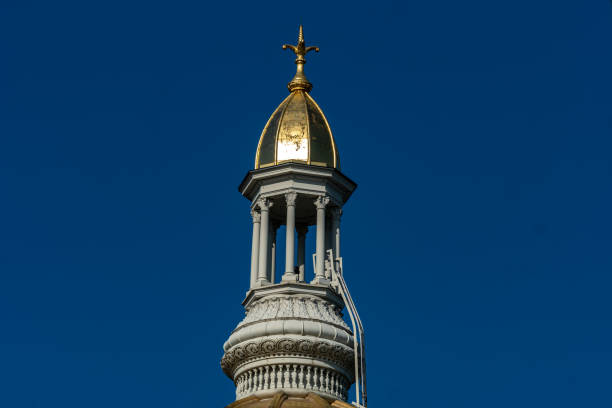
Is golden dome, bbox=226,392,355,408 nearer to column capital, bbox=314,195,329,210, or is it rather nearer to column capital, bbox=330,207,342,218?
column capital, bbox=314,195,329,210

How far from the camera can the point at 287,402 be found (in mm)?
43969

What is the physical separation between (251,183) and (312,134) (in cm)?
271

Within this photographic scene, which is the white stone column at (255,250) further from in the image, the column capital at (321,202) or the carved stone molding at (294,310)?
the column capital at (321,202)

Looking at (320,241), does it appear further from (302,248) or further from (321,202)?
(302,248)

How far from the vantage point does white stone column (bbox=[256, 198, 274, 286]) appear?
49.6 meters

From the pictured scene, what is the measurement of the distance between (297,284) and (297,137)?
5612 millimetres

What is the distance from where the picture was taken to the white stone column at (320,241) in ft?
162

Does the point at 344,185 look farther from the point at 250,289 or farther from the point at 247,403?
the point at 247,403

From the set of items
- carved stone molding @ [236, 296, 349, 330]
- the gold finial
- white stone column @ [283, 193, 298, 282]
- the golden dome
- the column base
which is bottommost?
the golden dome

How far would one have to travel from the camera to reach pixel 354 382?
47.6 m

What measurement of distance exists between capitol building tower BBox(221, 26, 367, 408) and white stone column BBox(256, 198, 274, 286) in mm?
32

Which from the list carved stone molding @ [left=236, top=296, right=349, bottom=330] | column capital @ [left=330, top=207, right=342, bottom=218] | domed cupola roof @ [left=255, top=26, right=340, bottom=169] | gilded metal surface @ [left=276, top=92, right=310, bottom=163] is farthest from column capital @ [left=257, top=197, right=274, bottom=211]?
carved stone molding @ [left=236, top=296, right=349, bottom=330]

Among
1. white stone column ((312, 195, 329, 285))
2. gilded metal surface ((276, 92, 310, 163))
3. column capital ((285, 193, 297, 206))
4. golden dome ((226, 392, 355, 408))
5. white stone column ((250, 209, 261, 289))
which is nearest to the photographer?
golden dome ((226, 392, 355, 408))

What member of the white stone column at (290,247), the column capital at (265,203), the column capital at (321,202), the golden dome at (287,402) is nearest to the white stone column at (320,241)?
the column capital at (321,202)
